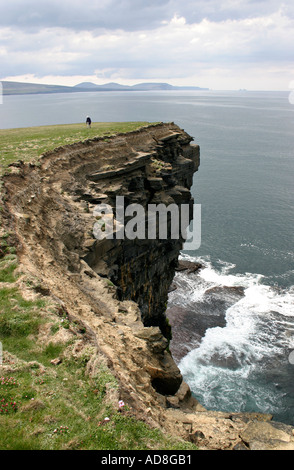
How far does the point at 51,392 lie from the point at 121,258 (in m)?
21.9

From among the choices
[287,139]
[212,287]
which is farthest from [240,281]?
[287,139]

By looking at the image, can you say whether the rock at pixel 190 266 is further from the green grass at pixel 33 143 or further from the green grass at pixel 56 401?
the green grass at pixel 56 401

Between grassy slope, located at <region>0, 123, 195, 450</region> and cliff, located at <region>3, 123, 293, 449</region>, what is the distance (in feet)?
2.27

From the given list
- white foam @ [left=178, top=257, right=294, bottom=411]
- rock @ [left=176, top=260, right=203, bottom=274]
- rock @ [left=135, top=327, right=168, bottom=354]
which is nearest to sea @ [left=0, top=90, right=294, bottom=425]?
white foam @ [left=178, top=257, right=294, bottom=411]

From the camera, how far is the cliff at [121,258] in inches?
486

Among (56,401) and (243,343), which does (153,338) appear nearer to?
(56,401)

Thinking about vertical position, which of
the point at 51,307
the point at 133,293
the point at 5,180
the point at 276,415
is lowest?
the point at 276,415

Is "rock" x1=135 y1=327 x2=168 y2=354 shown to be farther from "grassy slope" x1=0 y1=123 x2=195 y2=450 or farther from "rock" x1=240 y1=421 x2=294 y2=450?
"rock" x1=240 y1=421 x2=294 y2=450

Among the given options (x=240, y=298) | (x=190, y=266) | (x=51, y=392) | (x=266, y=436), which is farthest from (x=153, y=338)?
(x=190, y=266)

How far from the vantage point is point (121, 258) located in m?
31.9

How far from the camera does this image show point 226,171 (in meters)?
114

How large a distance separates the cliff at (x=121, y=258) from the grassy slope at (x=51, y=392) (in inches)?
27.2
